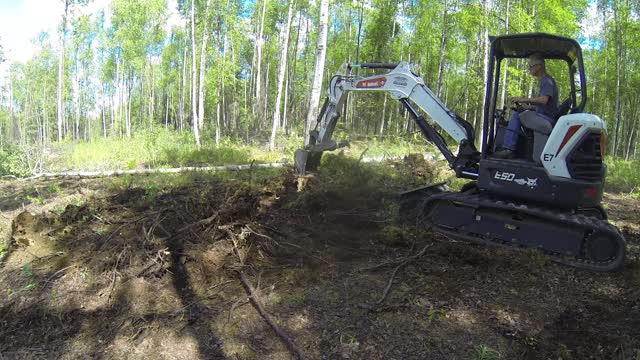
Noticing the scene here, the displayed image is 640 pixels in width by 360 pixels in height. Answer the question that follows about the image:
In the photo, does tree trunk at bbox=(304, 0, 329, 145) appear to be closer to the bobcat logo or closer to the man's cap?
the man's cap

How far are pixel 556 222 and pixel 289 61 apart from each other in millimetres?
29781

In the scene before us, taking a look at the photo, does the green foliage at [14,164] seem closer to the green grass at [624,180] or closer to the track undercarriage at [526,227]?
the track undercarriage at [526,227]

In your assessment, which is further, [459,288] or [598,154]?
[598,154]

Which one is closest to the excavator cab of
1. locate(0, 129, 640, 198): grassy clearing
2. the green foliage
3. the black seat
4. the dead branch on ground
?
the black seat

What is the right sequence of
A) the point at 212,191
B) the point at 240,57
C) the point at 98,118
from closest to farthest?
the point at 212,191 → the point at 240,57 → the point at 98,118

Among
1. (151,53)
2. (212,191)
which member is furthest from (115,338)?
(151,53)

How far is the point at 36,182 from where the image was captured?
420 inches

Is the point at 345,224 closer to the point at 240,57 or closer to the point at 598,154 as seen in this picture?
the point at 598,154

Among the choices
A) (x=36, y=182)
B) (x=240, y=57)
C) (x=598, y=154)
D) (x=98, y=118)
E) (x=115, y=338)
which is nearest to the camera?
(x=115, y=338)

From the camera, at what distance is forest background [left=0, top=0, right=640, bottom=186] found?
1550 centimetres

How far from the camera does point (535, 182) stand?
5.36 metres

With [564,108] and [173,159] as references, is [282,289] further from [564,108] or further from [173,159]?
[173,159]

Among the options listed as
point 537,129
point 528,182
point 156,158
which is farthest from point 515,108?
point 156,158

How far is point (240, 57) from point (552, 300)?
35187 millimetres
